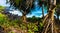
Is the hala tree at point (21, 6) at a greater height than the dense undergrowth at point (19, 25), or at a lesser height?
greater

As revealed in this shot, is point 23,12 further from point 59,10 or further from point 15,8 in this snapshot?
point 59,10

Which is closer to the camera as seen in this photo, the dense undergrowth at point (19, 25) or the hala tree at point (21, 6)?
the dense undergrowth at point (19, 25)

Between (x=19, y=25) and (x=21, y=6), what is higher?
(x=21, y=6)

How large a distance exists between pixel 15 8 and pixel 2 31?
12.3 feet

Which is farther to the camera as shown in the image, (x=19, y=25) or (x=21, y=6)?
(x=21, y=6)

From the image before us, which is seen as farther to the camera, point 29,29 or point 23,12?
point 23,12

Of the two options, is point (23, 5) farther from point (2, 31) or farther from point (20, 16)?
point (2, 31)

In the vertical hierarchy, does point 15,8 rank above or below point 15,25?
above

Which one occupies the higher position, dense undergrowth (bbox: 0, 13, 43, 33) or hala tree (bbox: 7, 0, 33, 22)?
hala tree (bbox: 7, 0, 33, 22)

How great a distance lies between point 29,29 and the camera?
15586mm

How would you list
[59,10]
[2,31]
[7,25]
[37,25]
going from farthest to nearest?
[59,10]
[37,25]
[7,25]
[2,31]

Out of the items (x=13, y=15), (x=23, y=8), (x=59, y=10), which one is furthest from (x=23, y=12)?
(x=59, y=10)

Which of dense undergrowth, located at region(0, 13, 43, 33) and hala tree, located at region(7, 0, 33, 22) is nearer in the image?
dense undergrowth, located at region(0, 13, 43, 33)

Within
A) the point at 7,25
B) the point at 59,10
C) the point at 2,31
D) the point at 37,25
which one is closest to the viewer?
the point at 2,31
